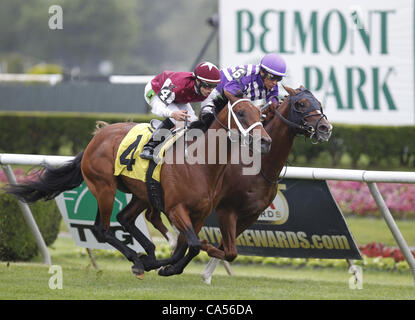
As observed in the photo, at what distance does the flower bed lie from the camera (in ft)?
34.0

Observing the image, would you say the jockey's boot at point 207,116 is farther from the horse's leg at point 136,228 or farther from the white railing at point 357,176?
the white railing at point 357,176

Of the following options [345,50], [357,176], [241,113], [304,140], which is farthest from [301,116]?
[345,50]

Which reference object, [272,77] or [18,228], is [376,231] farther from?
[18,228]

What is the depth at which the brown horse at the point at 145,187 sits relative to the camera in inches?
218

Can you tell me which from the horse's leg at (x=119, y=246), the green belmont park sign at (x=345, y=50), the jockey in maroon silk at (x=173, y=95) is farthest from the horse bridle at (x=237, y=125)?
the green belmont park sign at (x=345, y=50)

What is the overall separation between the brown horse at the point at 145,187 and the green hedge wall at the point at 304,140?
4887 mm

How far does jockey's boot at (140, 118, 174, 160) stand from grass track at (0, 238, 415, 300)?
953 millimetres

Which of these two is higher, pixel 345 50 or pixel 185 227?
pixel 185 227

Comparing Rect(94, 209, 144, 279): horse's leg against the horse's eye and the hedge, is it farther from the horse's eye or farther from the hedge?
the horse's eye

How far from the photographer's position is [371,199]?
10.7m

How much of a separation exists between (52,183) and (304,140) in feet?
18.5
